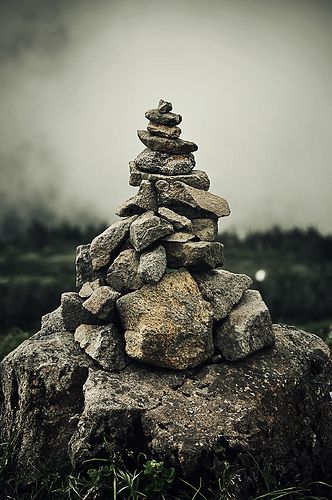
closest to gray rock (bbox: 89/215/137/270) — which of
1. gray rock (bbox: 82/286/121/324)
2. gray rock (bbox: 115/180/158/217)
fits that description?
gray rock (bbox: 115/180/158/217)

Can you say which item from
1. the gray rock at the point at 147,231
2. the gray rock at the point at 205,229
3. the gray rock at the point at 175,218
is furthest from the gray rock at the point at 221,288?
the gray rock at the point at 147,231

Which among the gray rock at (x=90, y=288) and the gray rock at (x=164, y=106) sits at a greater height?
the gray rock at (x=164, y=106)

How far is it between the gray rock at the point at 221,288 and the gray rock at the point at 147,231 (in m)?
1.76

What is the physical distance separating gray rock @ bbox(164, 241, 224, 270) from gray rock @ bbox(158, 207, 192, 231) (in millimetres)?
494

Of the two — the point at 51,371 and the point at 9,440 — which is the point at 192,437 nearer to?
the point at 51,371

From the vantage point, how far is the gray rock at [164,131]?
14719 millimetres

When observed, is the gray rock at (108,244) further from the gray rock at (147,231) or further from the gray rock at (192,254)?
the gray rock at (192,254)

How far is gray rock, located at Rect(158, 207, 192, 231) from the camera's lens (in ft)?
45.5

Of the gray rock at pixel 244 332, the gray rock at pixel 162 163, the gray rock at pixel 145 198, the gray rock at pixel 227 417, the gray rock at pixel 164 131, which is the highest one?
the gray rock at pixel 164 131

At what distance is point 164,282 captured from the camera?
44.4ft

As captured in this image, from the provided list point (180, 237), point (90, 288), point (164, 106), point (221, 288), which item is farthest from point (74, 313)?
point (164, 106)

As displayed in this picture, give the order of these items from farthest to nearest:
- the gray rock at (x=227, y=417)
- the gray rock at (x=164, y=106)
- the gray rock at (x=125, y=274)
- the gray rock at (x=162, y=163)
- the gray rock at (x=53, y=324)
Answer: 1. the gray rock at (x=53, y=324)
2. the gray rock at (x=164, y=106)
3. the gray rock at (x=162, y=163)
4. the gray rock at (x=125, y=274)
5. the gray rock at (x=227, y=417)

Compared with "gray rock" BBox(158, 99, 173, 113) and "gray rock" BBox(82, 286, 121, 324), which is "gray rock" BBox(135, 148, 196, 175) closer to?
"gray rock" BBox(158, 99, 173, 113)

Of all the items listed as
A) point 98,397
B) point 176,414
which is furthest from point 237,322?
point 98,397
